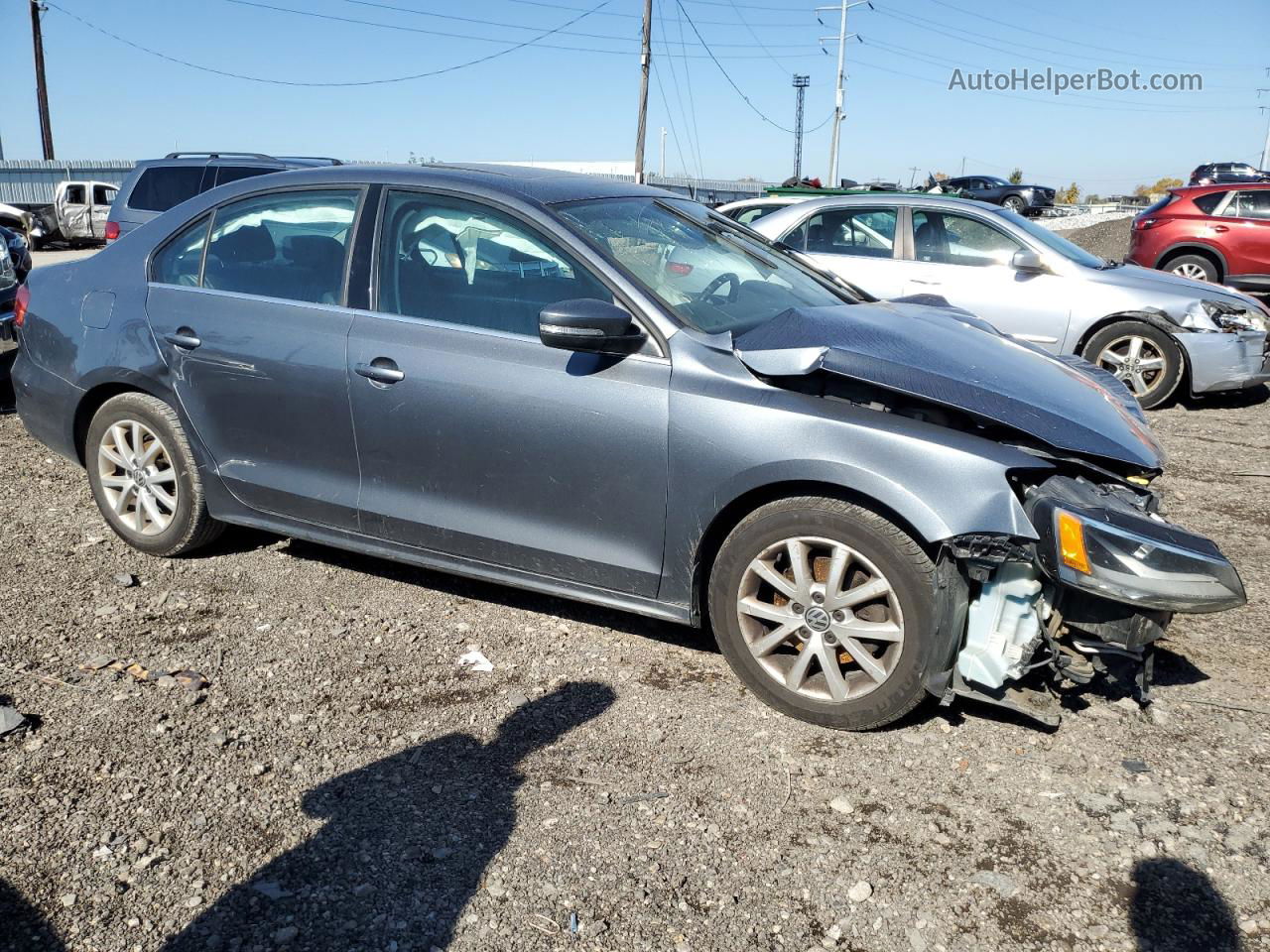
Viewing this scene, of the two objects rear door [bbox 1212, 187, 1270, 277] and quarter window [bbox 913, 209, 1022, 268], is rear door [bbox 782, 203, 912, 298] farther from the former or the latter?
rear door [bbox 1212, 187, 1270, 277]

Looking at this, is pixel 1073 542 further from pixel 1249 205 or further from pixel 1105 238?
pixel 1105 238

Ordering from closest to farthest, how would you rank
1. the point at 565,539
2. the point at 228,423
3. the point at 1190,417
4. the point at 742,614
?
the point at 742,614 → the point at 565,539 → the point at 228,423 → the point at 1190,417

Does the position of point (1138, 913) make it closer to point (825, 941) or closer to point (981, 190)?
point (825, 941)

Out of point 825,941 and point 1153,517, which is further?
point 1153,517

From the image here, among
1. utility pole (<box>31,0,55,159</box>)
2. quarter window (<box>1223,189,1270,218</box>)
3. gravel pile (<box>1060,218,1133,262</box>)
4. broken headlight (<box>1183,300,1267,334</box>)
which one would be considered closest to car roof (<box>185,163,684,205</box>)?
broken headlight (<box>1183,300,1267,334</box>)

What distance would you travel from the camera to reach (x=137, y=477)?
4.72 metres

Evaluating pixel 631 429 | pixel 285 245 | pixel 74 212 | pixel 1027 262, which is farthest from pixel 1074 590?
pixel 74 212

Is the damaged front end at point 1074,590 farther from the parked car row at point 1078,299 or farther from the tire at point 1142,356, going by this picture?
the tire at point 1142,356

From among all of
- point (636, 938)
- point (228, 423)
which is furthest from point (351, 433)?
point (636, 938)

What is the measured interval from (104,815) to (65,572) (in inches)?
84.1

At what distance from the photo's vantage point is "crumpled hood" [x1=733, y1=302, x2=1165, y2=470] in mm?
3234

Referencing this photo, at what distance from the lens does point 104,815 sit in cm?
292

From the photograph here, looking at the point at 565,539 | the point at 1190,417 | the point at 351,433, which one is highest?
the point at 351,433

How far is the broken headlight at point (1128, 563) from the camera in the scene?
3012mm
